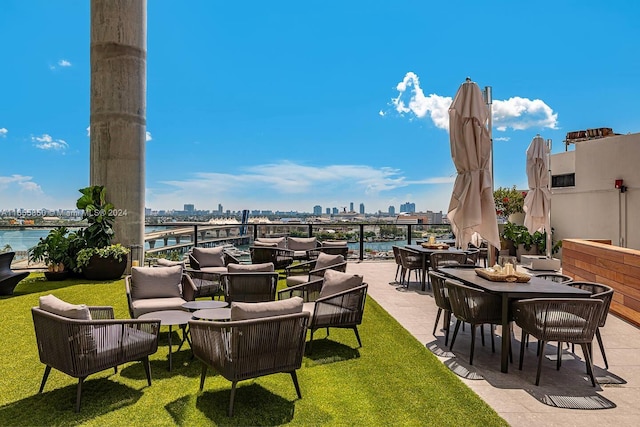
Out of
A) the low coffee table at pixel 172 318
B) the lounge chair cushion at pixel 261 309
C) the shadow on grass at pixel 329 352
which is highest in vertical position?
the lounge chair cushion at pixel 261 309

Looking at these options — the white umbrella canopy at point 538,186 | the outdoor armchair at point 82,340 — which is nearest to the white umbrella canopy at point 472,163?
the outdoor armchair at point 82,340

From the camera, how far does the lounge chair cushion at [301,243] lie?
980 centimetres

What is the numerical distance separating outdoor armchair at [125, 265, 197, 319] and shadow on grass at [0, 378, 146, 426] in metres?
1.64

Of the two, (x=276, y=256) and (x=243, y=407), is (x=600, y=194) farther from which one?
(x=243, y=407)

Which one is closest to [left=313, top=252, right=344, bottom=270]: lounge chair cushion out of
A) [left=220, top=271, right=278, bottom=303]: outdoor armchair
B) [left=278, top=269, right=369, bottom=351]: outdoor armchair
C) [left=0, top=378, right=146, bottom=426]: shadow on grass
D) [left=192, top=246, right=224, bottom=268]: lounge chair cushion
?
[left=220, top=271, right=278, bottom=303]: outdoor armchair

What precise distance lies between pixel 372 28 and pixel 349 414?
46.0ft

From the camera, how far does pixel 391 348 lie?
174 inches

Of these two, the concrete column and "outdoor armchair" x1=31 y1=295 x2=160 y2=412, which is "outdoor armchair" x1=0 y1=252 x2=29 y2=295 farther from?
"outdoor armchair" x1=31 y1=295 x2=160 y2=412

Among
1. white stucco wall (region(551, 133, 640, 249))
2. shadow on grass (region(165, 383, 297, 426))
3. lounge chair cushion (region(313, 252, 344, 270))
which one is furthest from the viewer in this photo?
white stucco wall (region(551, 133, 640, 249))

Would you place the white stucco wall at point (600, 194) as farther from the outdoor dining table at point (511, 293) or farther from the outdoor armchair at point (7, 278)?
the outdoor armchair at point (7, 278)

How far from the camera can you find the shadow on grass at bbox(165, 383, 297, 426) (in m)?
2.90

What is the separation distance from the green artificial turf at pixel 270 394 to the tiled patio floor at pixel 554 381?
197 mm

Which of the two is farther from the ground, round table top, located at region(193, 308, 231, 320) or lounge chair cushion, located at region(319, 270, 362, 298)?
lounge chair cushion, located at region(319, 270, 362, 298)

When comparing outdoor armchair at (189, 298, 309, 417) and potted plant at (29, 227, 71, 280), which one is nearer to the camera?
outdoor armchair at (189, 298, 309, 417)
